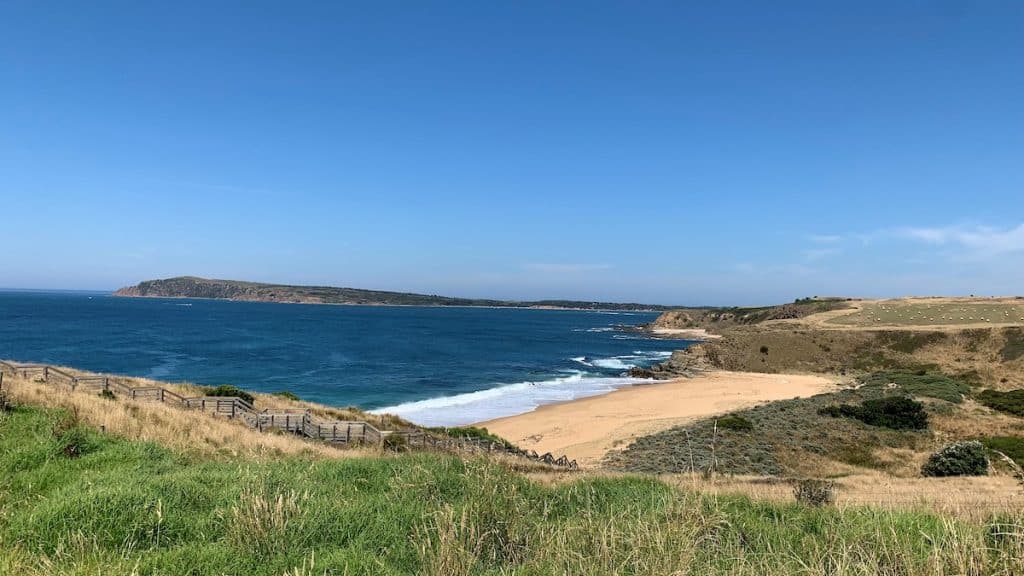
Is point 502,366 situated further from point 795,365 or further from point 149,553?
point 149,553

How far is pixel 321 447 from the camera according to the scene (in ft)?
58.1

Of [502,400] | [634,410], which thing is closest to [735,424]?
[634,410]

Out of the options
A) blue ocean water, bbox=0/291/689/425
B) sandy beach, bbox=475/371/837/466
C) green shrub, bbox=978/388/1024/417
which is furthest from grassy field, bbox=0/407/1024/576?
green shrub, bbox=978/388/1024/417

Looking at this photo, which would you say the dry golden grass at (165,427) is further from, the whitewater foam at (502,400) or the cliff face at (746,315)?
the cliff face at (746,315)

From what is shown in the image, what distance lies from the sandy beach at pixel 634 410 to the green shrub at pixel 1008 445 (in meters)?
14.5

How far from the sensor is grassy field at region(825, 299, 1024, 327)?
228 feet

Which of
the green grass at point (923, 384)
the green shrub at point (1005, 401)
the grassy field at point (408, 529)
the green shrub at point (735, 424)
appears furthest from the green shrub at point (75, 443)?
the green grass at point (923, 384)

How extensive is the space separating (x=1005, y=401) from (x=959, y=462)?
19.5 meters

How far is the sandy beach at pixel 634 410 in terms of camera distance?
31.3 metres

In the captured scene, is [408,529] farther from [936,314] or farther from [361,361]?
[936,314]

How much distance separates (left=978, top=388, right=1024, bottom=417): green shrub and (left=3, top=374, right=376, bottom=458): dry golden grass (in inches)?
1475

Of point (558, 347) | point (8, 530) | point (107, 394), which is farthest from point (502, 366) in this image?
point (8, 530)

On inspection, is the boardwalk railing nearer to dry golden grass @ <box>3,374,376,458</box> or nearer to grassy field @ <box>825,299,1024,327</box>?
dry golden grass @ <box>3,374,376,458</box>

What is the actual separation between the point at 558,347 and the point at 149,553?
94222 mm
